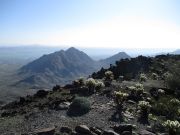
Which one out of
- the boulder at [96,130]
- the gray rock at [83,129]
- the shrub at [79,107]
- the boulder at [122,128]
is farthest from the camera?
the shrub at [79,107]

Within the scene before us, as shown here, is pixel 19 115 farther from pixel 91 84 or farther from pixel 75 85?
pixel 75 85

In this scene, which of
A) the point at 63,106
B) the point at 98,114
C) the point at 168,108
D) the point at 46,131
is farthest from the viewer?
the point at 168,108

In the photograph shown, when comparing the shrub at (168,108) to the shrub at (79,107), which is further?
the shrub at (168,108)

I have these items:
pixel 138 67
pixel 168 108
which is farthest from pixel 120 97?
pixel 138 67

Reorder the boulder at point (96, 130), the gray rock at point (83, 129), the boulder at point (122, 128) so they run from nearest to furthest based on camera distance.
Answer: the gray rock at point (83, 129), the boulder at point (96, 130), the boulder at point (122, 128)

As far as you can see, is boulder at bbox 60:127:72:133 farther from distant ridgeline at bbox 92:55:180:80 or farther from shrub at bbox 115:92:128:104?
distant ridgeline at bbox 92:55:180:80

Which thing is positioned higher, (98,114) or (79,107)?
(79,107)

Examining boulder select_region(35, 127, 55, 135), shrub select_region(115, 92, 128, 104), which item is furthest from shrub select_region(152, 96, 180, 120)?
boulder select_region(35, 127, 55, 135)

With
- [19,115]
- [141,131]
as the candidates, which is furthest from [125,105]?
[19,115]

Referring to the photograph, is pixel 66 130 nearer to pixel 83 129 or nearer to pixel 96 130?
pixel 83 129

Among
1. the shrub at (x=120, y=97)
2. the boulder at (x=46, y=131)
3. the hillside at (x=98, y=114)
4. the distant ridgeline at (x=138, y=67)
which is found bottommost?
the distant ridgeline at (x=138, y=67)

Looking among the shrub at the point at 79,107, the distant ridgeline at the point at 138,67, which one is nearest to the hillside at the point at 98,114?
the shrub at the point at 79,107

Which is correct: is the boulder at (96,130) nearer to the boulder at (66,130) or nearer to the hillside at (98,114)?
the hillside at (98,114)

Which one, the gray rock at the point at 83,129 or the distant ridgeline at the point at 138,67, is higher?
the gray rock at the point at 83,129
